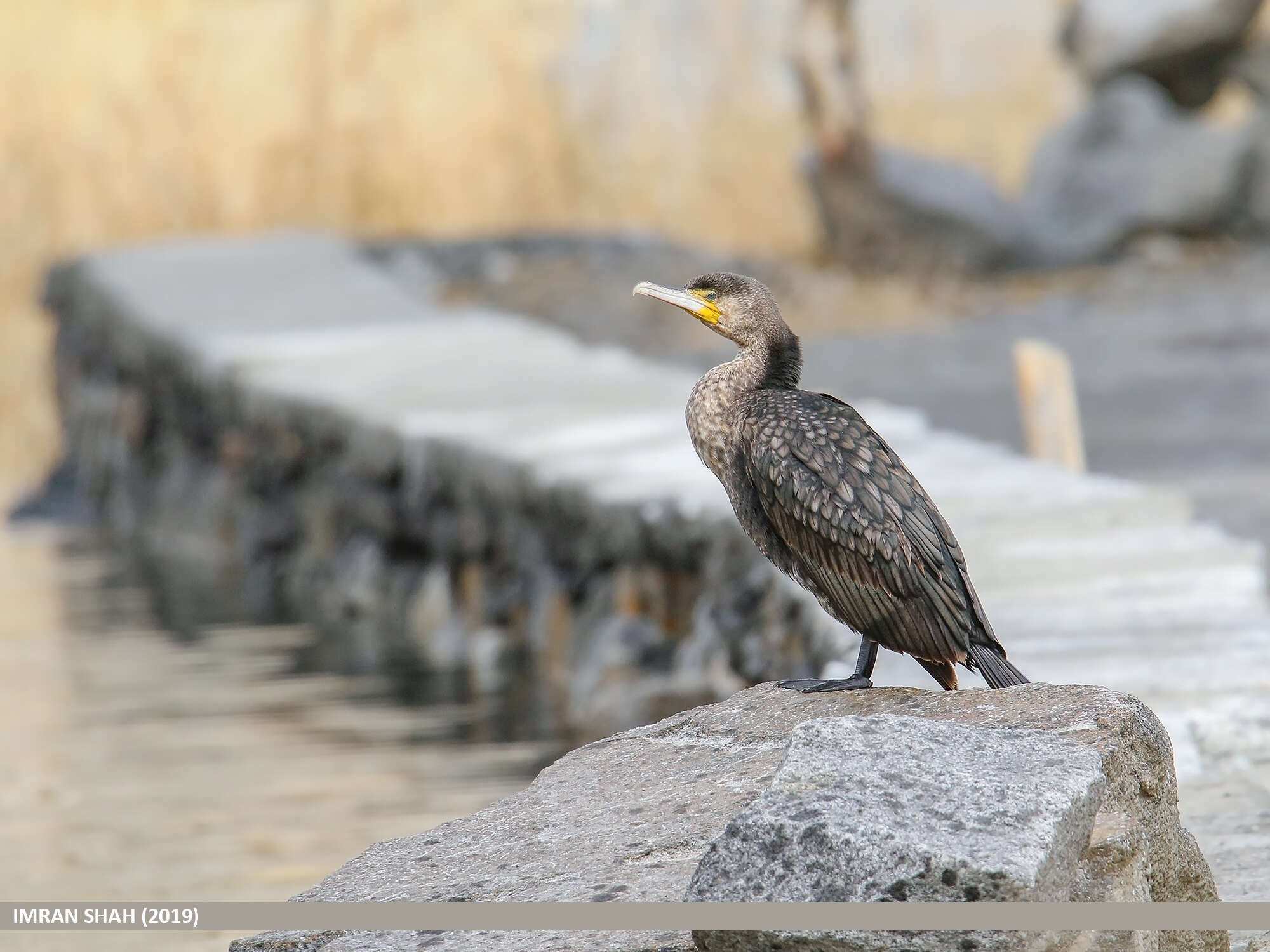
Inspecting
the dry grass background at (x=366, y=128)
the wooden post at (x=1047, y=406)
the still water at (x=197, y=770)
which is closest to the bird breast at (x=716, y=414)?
the still water at (x=197, y=770)

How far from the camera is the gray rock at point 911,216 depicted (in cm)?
1797

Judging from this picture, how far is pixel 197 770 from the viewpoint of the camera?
274 inches

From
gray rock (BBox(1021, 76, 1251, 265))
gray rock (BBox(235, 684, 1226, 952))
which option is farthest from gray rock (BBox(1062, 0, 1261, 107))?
gray rock (BBox(235, 684, 1226, 952))

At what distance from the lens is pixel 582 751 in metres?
3.86

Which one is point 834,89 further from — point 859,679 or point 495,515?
point 859,679

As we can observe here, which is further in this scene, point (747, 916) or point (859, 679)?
point (859, 679)

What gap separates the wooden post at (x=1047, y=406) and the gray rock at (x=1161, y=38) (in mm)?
11882

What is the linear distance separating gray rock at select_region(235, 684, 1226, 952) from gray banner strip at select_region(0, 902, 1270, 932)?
39 mm

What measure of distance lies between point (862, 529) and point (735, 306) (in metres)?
0.54

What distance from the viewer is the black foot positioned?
12.2ft

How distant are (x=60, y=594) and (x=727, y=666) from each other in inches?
215

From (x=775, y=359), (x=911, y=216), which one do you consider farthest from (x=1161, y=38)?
(x=775, y=359)

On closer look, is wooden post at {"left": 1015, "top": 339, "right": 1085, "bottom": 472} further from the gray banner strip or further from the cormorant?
the gray banner strip

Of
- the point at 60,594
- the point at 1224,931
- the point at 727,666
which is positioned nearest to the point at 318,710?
the point at 727,666
